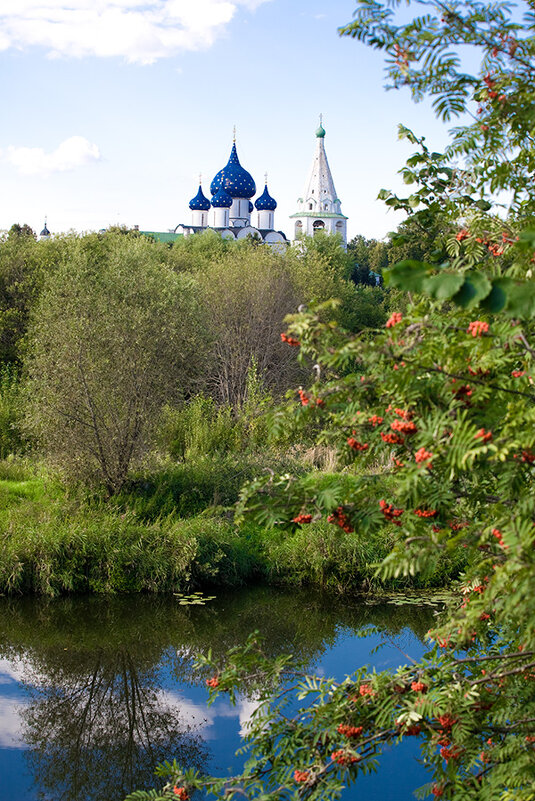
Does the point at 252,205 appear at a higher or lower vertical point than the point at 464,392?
higher

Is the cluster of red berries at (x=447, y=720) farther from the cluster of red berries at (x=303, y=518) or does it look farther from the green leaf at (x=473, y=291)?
the green leaf at (x=473, y=291)

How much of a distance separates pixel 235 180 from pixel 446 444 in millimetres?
62662

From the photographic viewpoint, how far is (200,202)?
6594cm

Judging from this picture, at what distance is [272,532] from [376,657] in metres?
3.29

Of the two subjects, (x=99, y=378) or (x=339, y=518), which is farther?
(x=99, y=378)

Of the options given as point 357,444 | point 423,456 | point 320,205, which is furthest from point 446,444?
point 320,205

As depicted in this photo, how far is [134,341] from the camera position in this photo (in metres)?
12.4

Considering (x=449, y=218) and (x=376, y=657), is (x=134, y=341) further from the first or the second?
(x=449, y=218)

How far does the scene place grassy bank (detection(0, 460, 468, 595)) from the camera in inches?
406

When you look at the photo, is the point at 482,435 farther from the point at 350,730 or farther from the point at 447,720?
the point at 350,730

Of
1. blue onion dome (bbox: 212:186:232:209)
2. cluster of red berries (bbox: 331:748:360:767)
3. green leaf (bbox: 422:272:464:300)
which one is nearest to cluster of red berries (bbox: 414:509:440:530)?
cluster of red berries (bbox: 331:748:360:767)

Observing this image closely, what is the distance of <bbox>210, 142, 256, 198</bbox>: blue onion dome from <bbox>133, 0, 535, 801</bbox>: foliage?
6122 centimetres

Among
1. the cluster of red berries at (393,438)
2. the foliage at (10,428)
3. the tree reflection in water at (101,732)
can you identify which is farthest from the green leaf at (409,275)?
the foliage at (10,428)

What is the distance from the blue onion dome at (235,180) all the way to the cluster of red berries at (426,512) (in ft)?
204
